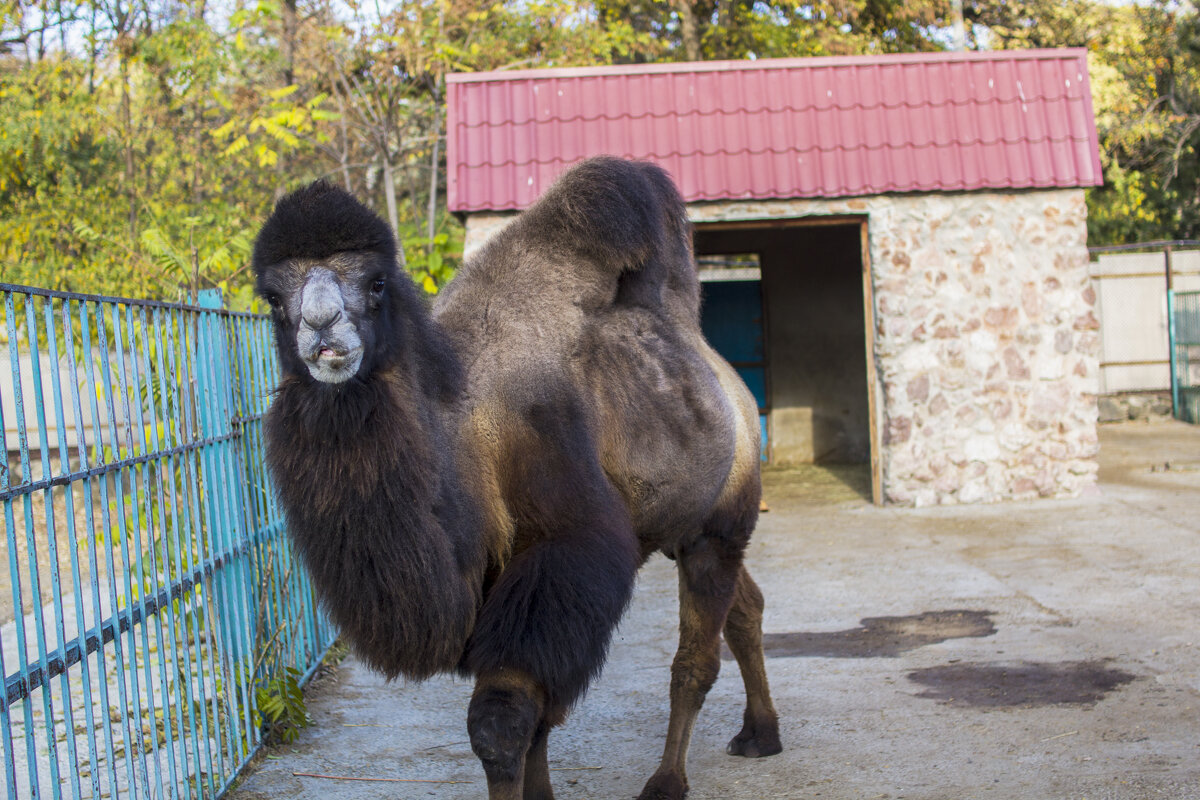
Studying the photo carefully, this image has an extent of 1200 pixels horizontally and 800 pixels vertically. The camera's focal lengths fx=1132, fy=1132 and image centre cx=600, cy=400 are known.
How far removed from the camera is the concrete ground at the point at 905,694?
434cm

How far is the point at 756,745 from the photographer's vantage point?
4.62 m

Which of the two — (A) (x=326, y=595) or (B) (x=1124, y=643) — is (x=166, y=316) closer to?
(A) (x=326, y=595)

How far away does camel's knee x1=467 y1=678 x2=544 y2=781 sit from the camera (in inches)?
122

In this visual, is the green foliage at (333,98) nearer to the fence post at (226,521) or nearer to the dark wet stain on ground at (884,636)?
the fence post at (226,521)

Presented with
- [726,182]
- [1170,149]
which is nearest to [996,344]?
[726,182]

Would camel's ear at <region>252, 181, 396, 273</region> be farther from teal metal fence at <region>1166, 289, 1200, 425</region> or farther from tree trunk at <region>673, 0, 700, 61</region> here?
tree trunk at <region>673, 0, 700, 61</region>

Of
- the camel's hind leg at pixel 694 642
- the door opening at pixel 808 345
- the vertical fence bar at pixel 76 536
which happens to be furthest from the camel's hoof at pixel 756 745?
the door opening at pixel 808 345

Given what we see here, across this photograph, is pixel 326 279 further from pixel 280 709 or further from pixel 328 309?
pixel 280 709

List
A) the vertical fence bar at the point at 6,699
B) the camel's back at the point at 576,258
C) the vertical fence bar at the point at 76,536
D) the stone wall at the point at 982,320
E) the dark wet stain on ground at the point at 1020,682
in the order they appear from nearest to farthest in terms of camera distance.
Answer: the vertical fence bar at the point at 6,699 → the vertical fence bar at the point at 76,536 → the camel's back at the point at 576,258 → the dark wet stain on ground at the point at 1020,682 → the stone wall at the point at 982,320

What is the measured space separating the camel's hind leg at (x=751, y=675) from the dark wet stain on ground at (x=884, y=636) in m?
1.26

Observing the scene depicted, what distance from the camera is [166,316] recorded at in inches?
159

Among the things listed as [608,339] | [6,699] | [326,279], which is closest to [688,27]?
[608,339]

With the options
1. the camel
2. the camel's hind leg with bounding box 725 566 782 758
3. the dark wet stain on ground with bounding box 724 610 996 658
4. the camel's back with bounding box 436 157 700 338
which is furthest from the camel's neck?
the dark wet stain on ground with bounding box 724 610 996 658

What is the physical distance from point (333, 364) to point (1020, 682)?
401cm
